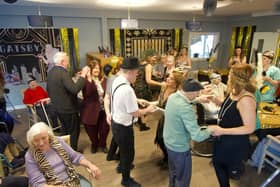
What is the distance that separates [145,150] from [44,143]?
1.82 meters

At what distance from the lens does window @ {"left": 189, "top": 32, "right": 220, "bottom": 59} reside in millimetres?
7344

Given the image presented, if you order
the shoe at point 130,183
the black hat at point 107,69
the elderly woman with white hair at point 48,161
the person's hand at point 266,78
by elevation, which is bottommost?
the shoe at point 130,183

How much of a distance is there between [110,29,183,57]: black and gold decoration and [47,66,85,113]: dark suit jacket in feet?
11.1

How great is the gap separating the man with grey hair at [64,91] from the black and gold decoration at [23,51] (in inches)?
109

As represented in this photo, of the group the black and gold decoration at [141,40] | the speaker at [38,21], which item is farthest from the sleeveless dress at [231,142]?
the black and gold decoration at [141,40]

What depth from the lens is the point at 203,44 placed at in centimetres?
763

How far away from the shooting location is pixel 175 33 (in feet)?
21.1

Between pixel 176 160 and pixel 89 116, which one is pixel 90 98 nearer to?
pixel 89 116

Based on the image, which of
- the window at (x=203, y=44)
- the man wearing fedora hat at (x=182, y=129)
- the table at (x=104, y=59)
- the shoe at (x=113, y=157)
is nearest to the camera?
the man wearing fedora hat at (x=182, y=129)

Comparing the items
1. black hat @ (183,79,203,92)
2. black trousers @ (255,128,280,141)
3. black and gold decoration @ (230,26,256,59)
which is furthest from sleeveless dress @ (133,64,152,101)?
black and gold decoration @ (230,26,256,59)

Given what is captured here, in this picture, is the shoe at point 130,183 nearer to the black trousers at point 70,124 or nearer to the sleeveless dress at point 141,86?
the black trousers at point 70,124

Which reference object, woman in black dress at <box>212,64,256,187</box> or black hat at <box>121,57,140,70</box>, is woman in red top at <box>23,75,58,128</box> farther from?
woman in black dress at <box>212,64,256,187</box>

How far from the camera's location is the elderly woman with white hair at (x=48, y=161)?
57.6 inches

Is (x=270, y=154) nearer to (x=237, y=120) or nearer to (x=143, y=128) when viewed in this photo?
(x=237, y=120)
